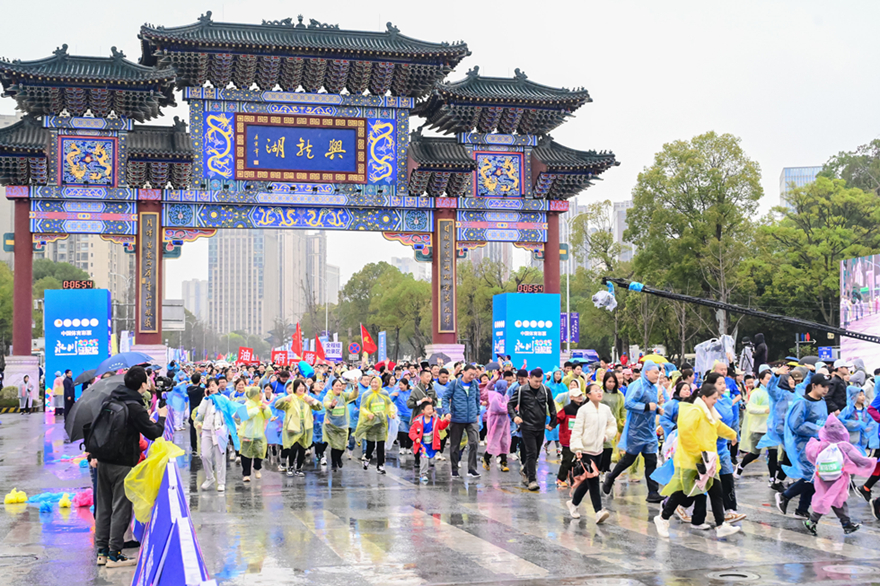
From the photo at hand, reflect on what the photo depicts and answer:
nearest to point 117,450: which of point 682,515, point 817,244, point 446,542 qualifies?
point 446,542

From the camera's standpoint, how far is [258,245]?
18988 cm

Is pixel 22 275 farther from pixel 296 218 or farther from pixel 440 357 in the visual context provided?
pixel 440 357

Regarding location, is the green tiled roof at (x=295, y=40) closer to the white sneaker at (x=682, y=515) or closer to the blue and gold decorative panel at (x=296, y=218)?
the blue and gold decorative panel at (x=296, y=218)

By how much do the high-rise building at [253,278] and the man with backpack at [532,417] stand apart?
172 meters

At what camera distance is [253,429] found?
1470 centimetres

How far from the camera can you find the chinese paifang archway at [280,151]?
2986 centimetres

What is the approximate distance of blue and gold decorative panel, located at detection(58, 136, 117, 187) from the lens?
98.6 feet

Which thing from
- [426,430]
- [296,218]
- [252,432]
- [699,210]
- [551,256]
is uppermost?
[699,210]

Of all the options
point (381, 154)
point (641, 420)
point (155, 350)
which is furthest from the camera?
point (381, 154)

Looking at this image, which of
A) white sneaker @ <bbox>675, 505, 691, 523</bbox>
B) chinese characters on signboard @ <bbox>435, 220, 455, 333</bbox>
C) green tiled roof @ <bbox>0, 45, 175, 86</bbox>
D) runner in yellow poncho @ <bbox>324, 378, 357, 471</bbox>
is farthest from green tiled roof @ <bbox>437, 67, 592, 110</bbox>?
white sneaker @ <bbox>675, 505, 691, 523</bbox>

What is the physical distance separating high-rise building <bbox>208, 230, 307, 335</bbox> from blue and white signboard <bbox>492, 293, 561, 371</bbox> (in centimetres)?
15556

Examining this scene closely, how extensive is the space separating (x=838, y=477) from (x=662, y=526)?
195cm

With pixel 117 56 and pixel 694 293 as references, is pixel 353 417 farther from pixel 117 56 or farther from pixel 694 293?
pixel 694 293

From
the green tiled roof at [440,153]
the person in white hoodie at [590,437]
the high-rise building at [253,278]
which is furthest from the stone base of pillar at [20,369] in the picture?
the high-rise building at [253,278]
